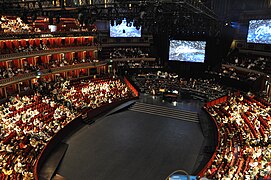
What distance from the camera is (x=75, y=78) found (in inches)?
1272

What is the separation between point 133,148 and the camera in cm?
1725

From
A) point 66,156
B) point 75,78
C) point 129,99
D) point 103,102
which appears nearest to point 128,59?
point 75,78

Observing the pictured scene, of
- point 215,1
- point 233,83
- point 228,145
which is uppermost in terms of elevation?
point 215,1

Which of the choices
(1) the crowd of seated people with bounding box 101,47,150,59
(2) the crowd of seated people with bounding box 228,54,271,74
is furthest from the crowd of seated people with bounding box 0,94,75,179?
(2) the crowd of seated people with bounding box 228,54,271,74

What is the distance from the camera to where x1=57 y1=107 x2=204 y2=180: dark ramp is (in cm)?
1443

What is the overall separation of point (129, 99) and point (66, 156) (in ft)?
39.2

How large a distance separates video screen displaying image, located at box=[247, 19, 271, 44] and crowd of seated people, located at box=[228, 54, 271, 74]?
225 cm

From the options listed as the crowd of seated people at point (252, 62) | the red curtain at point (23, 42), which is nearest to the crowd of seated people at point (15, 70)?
the red curtain at point (23, 42)

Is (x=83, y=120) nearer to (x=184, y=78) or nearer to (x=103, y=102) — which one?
(x=103, y=102)

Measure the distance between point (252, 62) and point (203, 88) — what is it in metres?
6.54

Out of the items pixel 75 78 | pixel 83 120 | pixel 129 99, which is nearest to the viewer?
pixel 83 120

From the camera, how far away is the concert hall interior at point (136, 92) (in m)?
14.5

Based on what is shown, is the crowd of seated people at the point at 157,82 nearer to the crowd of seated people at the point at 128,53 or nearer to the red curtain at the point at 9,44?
the crowd of seated people at the point at 128,53

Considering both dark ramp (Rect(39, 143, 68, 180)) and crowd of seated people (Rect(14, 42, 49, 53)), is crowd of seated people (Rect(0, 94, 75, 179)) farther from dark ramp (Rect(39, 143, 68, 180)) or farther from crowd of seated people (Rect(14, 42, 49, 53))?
crowd of seated people (Rect(14, 42, 49, 53))
